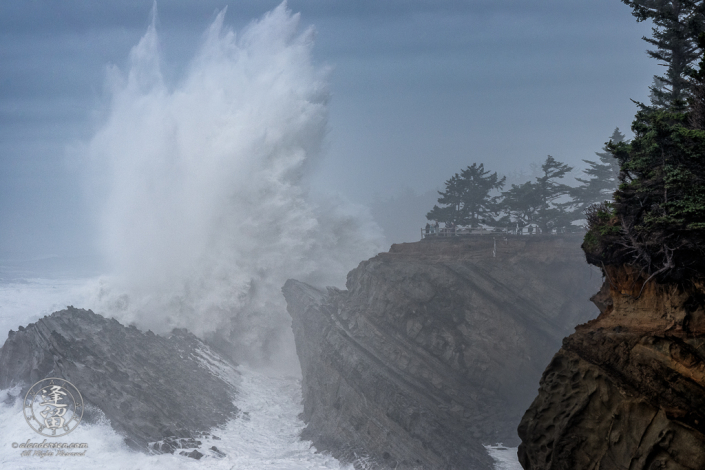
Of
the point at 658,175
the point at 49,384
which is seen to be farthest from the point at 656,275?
the point at 49,384

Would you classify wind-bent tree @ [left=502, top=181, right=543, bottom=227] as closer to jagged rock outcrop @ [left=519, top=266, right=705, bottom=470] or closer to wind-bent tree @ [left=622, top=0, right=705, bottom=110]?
wind-bent tree @ [left=622, top=0, right=705, bottom=110]

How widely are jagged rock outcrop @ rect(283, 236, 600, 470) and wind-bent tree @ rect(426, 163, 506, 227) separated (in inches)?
159

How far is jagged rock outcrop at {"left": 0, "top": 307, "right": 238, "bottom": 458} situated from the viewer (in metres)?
19.6

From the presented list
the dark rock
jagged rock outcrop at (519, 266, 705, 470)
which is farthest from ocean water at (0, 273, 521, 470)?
jagged rock outcrop at (519, 266, 705, 470)

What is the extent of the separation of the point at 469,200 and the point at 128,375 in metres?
25.5

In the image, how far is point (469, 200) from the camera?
3272cm

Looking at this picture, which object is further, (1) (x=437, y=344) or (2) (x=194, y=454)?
(1) (x=437, y=344)

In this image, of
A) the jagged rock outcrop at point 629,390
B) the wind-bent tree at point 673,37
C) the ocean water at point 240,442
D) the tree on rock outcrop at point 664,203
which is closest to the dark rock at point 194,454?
the ocean water at point 240,442

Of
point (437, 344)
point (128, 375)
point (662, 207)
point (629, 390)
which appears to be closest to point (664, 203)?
point (662, 207)

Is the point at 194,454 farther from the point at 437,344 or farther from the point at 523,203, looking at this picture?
the point at 523,203

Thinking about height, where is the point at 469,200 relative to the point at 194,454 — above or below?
above

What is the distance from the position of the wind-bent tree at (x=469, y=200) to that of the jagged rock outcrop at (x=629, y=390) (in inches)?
907

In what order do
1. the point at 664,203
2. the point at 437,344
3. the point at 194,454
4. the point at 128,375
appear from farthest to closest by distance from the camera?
the point at 437,344
the point at 128,375
the point at 194,454
the point at 664,203

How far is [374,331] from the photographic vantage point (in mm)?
25016
